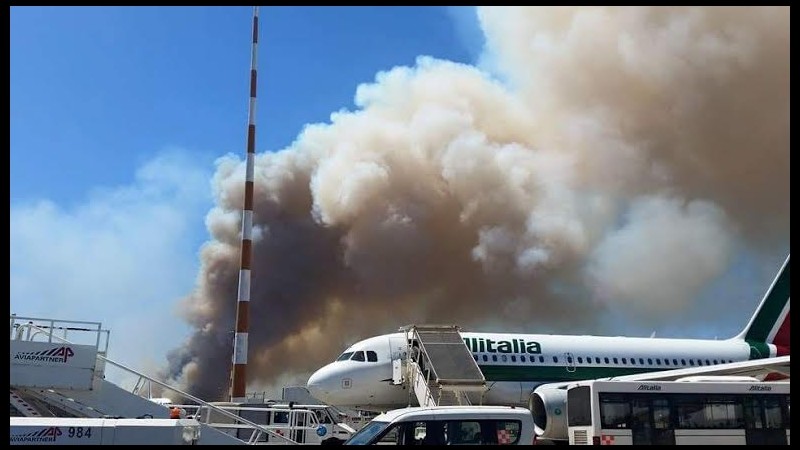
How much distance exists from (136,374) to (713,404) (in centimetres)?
1356

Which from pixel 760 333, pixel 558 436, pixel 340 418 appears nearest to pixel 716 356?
pixel 760 333

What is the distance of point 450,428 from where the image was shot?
1130 centimetres

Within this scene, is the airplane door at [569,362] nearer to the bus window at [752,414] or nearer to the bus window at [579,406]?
the bus window at [579,406]

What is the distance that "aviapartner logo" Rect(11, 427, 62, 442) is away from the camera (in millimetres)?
10734

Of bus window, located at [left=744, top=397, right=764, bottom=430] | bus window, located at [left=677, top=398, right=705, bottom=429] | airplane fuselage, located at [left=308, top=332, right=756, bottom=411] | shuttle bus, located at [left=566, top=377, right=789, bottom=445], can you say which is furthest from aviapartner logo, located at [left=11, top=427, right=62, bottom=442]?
bus window, located at [left=744, top=397, right=764, bottom=430]

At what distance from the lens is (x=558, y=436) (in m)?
18.8

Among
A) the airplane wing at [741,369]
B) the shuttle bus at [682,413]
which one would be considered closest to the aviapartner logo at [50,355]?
the shuttle bus at [682,413]

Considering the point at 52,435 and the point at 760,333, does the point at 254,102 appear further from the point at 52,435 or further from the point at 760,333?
the point at 760,333

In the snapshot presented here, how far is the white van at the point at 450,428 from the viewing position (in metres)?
11.2

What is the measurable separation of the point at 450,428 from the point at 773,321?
31.3 metres

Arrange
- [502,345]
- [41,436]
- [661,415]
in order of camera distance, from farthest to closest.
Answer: [502,345]
[661,415]
[41,436]

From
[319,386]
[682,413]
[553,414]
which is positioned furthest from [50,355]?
[682,413]

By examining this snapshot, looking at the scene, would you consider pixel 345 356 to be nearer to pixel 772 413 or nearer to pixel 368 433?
pixel 368 433

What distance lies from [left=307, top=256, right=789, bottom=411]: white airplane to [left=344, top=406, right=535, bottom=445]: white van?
7.99 metres
